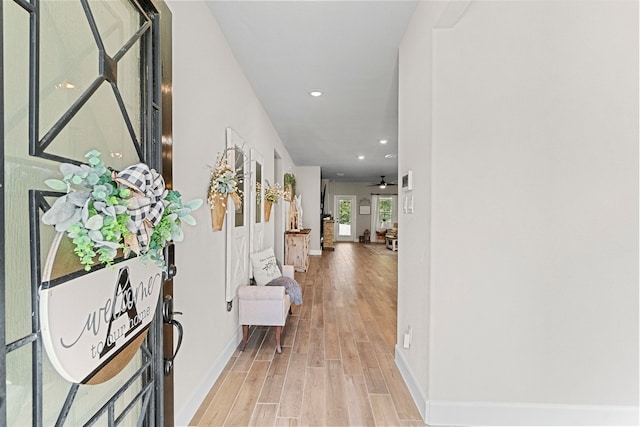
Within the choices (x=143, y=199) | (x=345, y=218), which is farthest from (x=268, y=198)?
(x=345, y=218)

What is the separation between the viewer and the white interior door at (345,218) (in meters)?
15.2

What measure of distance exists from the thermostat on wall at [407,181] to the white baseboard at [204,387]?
1.92 metres

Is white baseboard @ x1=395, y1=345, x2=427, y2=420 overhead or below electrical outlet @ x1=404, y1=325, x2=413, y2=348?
below

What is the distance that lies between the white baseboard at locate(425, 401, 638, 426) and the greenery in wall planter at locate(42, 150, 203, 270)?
1928 millimetres

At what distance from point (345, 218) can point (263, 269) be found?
1170 centimetres

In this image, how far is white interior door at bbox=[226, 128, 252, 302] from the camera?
2857mm

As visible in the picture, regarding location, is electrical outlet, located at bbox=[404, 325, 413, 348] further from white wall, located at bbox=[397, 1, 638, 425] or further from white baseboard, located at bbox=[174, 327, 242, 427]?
white baseboard, located at bbox=[174, 327, 242, 427]

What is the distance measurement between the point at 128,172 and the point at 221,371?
2230mm

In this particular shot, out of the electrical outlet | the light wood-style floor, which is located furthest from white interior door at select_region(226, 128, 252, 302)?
the electrical outlet

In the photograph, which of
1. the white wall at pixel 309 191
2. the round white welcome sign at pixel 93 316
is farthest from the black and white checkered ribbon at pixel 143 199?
the white wall at pixel 309 191

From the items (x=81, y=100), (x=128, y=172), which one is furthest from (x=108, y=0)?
(x=128, y=172)

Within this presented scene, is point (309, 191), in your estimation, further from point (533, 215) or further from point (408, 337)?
point (533, 215)

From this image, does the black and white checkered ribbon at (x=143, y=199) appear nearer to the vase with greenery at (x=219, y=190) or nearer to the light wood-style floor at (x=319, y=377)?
the vase with greenery at (x=219, y=190)

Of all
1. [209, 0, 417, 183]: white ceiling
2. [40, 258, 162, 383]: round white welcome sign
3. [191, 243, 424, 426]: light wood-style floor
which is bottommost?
[191, 243, 424, 426]: light wood-style floor
